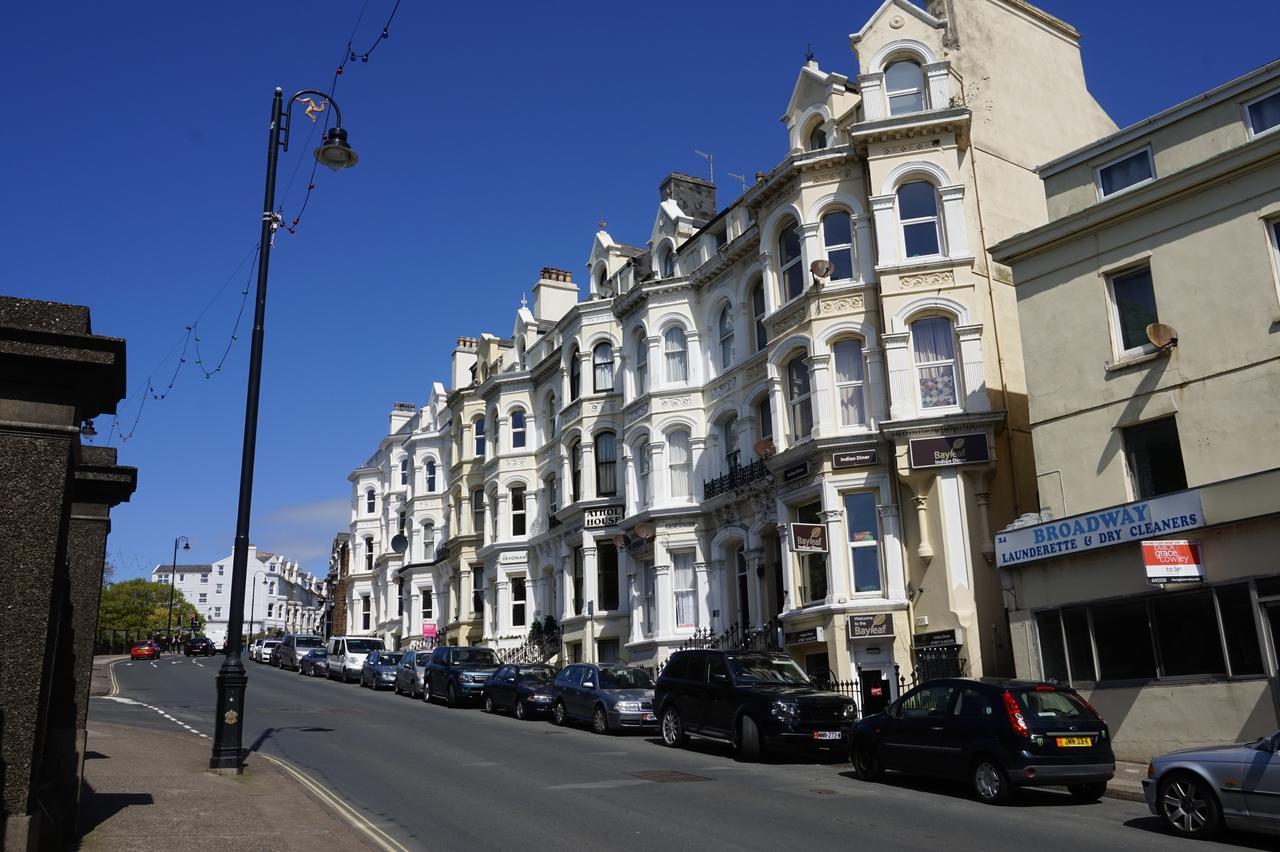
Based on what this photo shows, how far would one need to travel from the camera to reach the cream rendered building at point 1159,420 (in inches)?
659

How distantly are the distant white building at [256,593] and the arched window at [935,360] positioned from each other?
440 feet

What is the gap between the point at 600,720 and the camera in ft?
77.9

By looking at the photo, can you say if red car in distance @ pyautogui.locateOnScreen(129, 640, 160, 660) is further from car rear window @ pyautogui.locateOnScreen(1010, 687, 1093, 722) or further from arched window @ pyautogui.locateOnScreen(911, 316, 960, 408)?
car rear window @ pyautogui.locateOnScreen(1010, 687, 1093, 722)

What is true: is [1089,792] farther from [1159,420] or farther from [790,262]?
[790,262]

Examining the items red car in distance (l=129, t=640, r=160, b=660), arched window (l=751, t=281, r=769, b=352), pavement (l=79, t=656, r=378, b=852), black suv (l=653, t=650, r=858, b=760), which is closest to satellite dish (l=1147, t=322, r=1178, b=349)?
black suv (l=653, t=650, r=858, b=760)

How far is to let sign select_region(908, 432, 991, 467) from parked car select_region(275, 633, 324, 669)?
35094 mm

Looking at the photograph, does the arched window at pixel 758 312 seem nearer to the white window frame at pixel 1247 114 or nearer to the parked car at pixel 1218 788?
the white window frame at pixel 1247 114

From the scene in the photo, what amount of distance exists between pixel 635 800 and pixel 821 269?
15399 millimetres

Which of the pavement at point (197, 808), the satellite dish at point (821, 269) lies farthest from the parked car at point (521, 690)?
the satellite dish at point (821, 269)

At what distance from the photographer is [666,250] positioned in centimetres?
3503

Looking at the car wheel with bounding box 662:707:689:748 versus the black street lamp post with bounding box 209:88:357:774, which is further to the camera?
the car wheel with bounding box 662:707:689:748

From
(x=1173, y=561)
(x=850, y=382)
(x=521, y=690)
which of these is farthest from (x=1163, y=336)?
(x=521, y=690)

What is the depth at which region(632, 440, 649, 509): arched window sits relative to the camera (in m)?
33.3

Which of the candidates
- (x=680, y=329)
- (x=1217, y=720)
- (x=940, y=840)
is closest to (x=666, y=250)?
(x=680, y=329)
